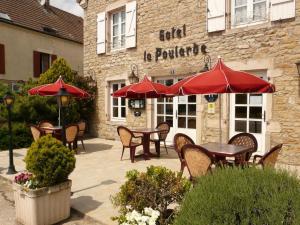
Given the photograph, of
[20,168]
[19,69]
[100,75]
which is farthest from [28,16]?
[20,168]

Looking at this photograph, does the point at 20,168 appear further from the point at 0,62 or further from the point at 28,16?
the point at 28,16

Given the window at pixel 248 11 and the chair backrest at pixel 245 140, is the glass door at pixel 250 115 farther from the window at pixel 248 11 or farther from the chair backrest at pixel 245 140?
the window at pixel 248 11

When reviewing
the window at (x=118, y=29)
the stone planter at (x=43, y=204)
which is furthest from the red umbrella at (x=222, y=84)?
the window at (x=118, y=29)

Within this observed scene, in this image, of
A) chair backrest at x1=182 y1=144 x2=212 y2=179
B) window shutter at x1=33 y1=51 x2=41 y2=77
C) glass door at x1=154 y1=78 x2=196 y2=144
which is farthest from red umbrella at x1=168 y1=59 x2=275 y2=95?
window shutter at x1=33 y1=51 x2=41 y2=77

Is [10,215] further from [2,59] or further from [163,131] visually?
[2,59]

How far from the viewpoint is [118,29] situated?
10523 millimetres

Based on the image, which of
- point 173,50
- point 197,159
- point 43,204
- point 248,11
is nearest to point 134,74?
point 173,50

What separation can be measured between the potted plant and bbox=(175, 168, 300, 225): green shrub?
6.91 feet

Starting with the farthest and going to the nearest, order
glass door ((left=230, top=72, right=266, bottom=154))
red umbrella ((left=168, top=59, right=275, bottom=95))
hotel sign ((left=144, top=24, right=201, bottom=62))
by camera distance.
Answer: hotel sign ((left=144, top=24, right=201, bottom=62)) → glass door ((left=230, top=72, right=266, bottom=154)) → red umbrella ((left=168, top=59, right=275, bottom=95))

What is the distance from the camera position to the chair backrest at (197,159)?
384 cm

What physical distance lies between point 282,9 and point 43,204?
6187 mm

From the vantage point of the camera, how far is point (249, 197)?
1.89m

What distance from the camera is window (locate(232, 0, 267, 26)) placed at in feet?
22.6

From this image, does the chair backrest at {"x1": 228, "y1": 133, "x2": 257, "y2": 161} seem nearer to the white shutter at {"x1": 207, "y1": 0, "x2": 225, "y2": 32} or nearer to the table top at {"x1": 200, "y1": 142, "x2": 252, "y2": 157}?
the table top at {"x1": 200, "y1": 142, "x2": 252, "y2": 157}
